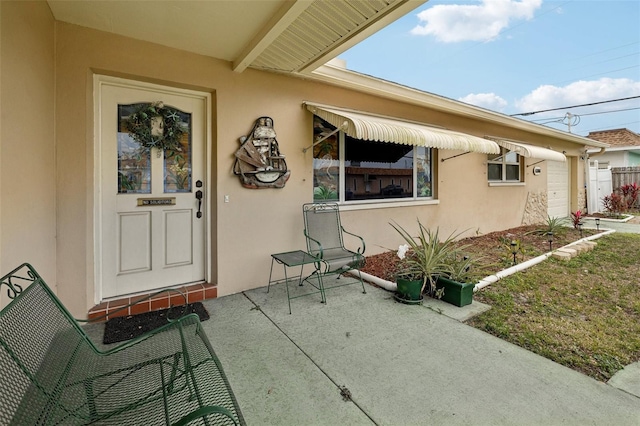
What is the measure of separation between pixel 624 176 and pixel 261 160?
1866 centimetres

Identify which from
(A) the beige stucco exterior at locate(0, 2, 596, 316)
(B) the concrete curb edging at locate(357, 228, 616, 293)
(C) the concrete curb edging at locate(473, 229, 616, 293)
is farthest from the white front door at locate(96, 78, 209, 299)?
(C) the concrete curb edging at locate(473, 229, 616, 293)

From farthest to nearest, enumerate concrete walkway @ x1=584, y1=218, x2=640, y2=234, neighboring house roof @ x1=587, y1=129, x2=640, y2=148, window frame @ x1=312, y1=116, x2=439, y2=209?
neighboring house roof @ x1=587, y1=129, x2=640, y2=148, concrete walkway @ x1=584, y1=218, x2=640, y2=234, window frame @ x1=312, y1=116, x2=439, y2=209

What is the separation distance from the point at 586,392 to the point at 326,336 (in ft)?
6.79

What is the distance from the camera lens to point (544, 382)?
7.60 ft

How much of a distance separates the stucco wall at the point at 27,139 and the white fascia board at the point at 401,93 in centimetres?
298

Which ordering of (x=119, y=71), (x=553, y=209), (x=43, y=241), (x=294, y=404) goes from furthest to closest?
(x=553, y=209)
(x=119, y=71)
(x=43, y=241)
(x=294, y=404)

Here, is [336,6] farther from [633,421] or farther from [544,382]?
[633,421]

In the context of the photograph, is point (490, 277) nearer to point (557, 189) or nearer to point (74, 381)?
point (74, 381)

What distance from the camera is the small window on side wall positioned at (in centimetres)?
847

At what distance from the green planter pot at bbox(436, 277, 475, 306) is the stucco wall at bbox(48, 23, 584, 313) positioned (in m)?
1.92

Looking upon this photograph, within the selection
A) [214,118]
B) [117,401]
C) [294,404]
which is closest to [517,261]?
[294,404]

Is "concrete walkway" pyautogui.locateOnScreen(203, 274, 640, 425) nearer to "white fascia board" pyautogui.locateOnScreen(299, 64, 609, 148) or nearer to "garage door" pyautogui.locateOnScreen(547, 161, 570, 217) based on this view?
"white fascia board" pyautogui.locateOnScreen(299, 64, 609, 148)

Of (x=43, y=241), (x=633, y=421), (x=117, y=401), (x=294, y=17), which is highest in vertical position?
(x=294, y=17)

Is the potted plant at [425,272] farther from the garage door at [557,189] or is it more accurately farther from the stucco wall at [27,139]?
the garage door at [557,189]
